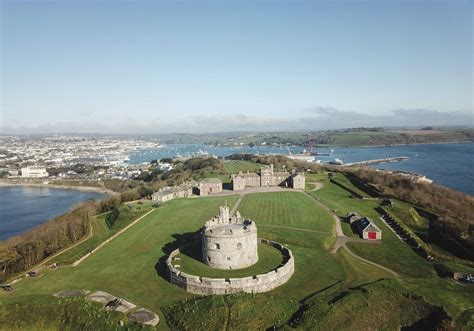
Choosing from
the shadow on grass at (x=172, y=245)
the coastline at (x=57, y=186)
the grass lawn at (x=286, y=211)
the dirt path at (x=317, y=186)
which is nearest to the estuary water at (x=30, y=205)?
the coastline at (x=57, y=186)

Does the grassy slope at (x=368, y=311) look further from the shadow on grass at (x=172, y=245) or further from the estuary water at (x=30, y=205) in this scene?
the estuary water at (x=30, y=205)

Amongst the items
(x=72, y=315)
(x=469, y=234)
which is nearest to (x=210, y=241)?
(x=72, y=315)

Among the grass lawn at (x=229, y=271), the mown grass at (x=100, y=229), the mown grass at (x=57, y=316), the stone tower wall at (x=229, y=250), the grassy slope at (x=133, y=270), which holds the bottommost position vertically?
the mown grass at (x=100, y=229)

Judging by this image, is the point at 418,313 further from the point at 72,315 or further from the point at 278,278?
the point at 72,315

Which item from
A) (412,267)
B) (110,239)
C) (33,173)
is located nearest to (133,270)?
(110,239)

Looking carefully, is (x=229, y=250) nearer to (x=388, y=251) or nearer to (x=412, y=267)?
(x=412, y=267)

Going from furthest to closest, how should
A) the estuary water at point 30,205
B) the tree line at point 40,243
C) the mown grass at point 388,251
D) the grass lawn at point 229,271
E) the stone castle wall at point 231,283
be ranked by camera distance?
the estuary water at point 30,205 → the tree line at point 40,243 → the mown grass at point 388,251 → the grass lawn at point 229,271 → the stone castle wall at point 231,283
